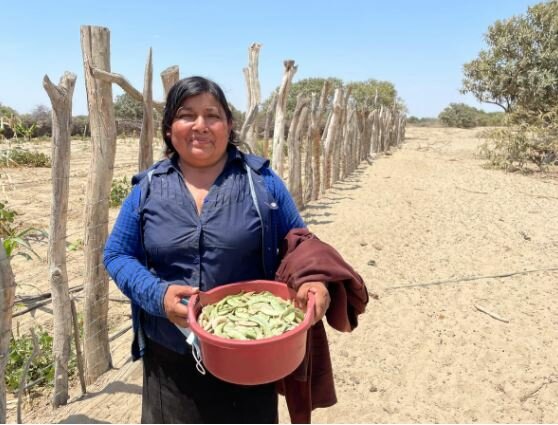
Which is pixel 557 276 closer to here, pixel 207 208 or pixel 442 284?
pixel 442 284

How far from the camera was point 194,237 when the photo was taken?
4.75 ft

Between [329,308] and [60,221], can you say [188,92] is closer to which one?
[329,308]

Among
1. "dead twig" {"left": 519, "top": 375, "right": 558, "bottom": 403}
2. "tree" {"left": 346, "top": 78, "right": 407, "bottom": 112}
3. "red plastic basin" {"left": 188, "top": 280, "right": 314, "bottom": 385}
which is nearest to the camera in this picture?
"red plastic basin" {"left": 188, "top": 280, "right": 314, "bottom": 385}

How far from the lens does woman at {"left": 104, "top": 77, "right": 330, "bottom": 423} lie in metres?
1.46

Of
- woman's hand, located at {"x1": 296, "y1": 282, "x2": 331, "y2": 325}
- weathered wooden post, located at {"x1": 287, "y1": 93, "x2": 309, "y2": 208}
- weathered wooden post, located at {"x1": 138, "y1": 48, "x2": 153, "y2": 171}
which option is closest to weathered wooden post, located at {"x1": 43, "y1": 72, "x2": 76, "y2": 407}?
weathered wooden post, located at {"x1": 138, "y1": 48, "x2": 153, "y2": 171}

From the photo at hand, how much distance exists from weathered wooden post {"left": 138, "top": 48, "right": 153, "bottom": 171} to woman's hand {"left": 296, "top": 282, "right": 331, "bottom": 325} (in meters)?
1.70

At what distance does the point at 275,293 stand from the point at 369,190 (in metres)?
8.55

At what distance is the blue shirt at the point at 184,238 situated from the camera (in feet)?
4.78

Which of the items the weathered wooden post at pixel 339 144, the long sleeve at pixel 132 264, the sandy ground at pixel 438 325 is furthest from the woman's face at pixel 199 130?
the weathered wooden post at pixel 339 144

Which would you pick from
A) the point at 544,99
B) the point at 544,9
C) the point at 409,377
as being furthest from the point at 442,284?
the point at 544,9

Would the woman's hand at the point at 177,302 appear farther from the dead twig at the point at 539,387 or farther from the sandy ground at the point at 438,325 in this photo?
the dead twig at the point at 539,387

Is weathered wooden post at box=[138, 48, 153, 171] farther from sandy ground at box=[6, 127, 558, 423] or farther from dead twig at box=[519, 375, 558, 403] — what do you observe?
dead twig at box=[519, 375, 558, 403]

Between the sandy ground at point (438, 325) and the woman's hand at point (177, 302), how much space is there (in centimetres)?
143

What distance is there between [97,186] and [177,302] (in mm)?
1392
